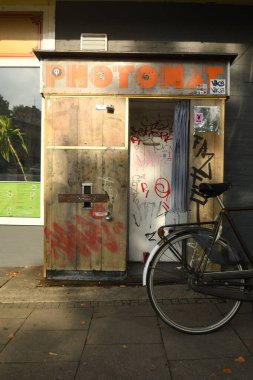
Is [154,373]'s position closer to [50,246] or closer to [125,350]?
[125,350]

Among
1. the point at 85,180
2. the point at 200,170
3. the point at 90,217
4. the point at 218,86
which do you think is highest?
the point at 218,86

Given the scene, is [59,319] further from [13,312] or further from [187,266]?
[187,266]

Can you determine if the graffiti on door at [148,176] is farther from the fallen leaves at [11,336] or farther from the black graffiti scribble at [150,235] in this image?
the fallen leaves at [11,336]

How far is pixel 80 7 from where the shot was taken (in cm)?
661

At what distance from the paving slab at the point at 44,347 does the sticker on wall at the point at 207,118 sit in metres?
3.01

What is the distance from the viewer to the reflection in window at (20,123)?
6.83 metres

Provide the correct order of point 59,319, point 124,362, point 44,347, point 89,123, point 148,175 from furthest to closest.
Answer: point 148,175, point 89,123, point 59,319, point 44,347, point 124,362

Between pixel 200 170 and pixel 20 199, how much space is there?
115 inches

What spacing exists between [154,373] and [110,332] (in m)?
0.88

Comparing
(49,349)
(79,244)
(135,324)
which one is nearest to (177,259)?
(135,324)

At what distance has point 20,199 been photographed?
6.82 metres

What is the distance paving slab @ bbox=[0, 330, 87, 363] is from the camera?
3.60 m

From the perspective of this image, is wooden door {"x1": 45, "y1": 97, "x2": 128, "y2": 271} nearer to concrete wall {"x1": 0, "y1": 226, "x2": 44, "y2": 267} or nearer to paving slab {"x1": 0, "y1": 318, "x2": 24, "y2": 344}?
concrete wall {"x1": 0, "y1": 226, "x2": 44, "y2": 267}

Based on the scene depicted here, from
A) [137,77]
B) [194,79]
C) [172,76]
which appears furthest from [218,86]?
[137,77]
